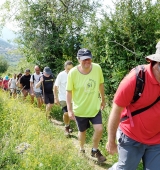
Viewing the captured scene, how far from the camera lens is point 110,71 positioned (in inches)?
306

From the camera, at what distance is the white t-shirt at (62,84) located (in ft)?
21.6

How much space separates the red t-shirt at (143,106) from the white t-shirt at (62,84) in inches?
157

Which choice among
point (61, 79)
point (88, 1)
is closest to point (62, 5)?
point (88, 1)

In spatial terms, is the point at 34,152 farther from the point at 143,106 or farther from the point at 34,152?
the point at 143,106

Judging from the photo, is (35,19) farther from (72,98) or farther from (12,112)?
(72,98)

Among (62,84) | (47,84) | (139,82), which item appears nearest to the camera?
(139,82)

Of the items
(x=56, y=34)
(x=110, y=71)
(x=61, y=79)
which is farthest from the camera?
(x=56, y=34)

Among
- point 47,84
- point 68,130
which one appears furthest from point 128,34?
point 47,84

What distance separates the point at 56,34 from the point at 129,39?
750 centimetres

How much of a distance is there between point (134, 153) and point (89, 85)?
1.99 metres

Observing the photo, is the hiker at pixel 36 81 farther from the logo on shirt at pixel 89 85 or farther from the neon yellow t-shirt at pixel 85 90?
the logo on shirt at pixel 89 85

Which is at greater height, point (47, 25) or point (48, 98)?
point (47, 25)

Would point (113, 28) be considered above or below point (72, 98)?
above

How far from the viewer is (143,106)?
8.04 ft
